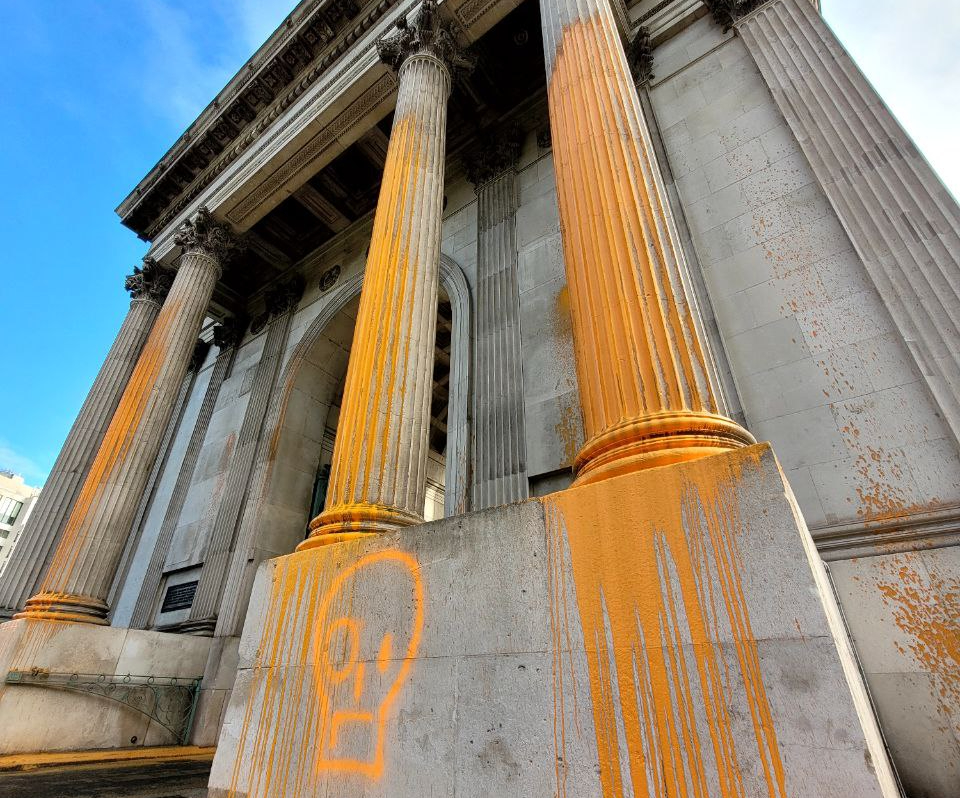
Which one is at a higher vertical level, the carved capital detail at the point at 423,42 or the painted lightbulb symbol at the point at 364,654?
the carved capital detail at the point at 423,42

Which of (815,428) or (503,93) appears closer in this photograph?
(815,428)

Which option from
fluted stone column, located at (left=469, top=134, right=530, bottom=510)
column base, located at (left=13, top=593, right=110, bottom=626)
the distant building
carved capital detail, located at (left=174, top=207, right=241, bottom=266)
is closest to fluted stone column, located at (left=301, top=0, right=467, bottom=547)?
fluted stone column, located at (left=469, top=134, right=530, bottom=510)

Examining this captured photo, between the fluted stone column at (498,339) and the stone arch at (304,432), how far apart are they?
1.27 ft

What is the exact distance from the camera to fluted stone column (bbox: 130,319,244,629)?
1592cm

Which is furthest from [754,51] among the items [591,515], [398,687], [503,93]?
[398,687]

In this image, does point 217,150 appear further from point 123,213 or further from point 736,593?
point 736,593

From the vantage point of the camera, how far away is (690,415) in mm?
3873

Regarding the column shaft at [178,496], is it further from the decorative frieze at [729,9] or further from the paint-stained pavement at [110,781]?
the decorative frieze at [729,9]

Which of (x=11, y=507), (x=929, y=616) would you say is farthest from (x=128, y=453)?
(x=11, y=507)

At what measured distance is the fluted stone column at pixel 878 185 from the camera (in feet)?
20.3

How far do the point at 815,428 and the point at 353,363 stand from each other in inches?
249

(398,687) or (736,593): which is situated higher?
(736,593)

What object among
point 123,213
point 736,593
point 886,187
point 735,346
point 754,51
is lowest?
point 736,593

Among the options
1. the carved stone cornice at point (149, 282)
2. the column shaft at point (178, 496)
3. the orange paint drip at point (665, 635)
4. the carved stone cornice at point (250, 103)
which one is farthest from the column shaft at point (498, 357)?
the column shaft at point (178, 496)
